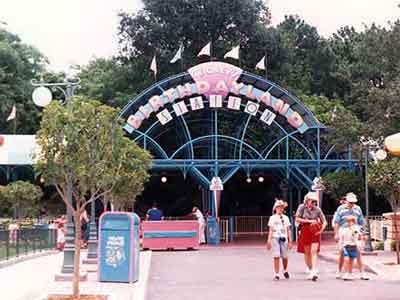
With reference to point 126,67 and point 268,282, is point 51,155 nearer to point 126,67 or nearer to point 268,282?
point 268,282

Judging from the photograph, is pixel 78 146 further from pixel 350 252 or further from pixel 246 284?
pixel 350 252

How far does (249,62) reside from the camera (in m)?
46.3

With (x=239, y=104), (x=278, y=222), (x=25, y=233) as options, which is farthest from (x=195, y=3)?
(x=278, y=222)

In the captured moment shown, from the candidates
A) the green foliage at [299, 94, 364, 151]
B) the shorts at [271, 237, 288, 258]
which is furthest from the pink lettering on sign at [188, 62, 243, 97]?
the shorts at [271, 237, 288, 258]

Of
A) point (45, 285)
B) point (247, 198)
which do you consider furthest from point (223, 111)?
point (45, 285)

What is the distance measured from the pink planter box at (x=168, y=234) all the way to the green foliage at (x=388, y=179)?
7.91 metres

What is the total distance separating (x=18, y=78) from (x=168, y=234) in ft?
89.6

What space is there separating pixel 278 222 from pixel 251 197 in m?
27.0

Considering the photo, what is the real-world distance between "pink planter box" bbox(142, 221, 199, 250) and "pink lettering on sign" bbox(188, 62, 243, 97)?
6.29 m

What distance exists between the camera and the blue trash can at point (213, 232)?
31406mm

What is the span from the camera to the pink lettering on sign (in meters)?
30.5

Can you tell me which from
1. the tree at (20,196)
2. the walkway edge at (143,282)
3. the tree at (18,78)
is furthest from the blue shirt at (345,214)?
the tree at (18,78)

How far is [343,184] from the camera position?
29.9m

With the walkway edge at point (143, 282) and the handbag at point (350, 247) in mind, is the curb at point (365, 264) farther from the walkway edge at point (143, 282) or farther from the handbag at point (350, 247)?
the walkway edge at point (143, 282)
